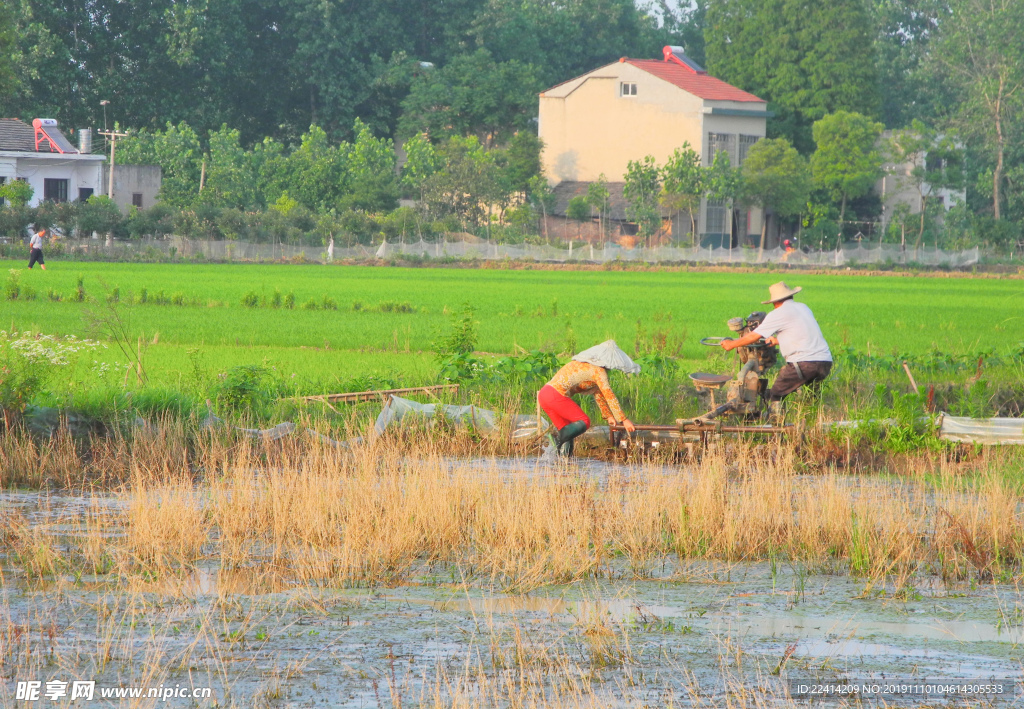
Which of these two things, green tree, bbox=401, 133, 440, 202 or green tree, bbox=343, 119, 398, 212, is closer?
green tree, bbox=343, 119, 398, 212

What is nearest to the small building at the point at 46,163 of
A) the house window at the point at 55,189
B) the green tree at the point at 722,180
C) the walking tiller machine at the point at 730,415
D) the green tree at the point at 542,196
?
the house window at the point at 55,189

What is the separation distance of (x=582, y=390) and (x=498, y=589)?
418 cm

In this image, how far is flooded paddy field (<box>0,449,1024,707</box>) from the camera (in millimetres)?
5918

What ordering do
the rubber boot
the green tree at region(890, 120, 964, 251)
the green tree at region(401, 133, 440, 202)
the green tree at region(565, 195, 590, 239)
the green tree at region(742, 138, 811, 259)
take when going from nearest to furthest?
the rubber boot → the green tree at region(742, 138, 811, 259) → the green tree at region(890, 120, 964, 251) → the green tree at region(565, 195, 590, 239) → the green tree at region(401, 133, 440, 202)

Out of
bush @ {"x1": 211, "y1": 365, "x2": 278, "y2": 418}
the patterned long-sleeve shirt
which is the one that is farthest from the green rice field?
Answer: the patterned long-sleeve shirt

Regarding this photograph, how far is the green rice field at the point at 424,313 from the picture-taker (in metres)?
18.5

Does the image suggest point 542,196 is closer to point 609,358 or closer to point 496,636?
point 609,358

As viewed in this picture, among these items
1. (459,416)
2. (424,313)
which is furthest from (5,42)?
(459,416)

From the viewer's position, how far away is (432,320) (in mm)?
25203

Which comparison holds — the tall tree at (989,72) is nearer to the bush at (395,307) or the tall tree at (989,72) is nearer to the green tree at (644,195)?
the green tree at (644,195)

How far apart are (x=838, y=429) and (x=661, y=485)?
10.2 ft

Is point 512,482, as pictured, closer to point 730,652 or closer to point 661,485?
point 661,485

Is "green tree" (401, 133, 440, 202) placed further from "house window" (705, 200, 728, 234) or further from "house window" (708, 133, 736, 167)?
"house window" (705, 200, 728, 234)

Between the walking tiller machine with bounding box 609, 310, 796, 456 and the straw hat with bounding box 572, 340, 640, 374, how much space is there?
607mm
